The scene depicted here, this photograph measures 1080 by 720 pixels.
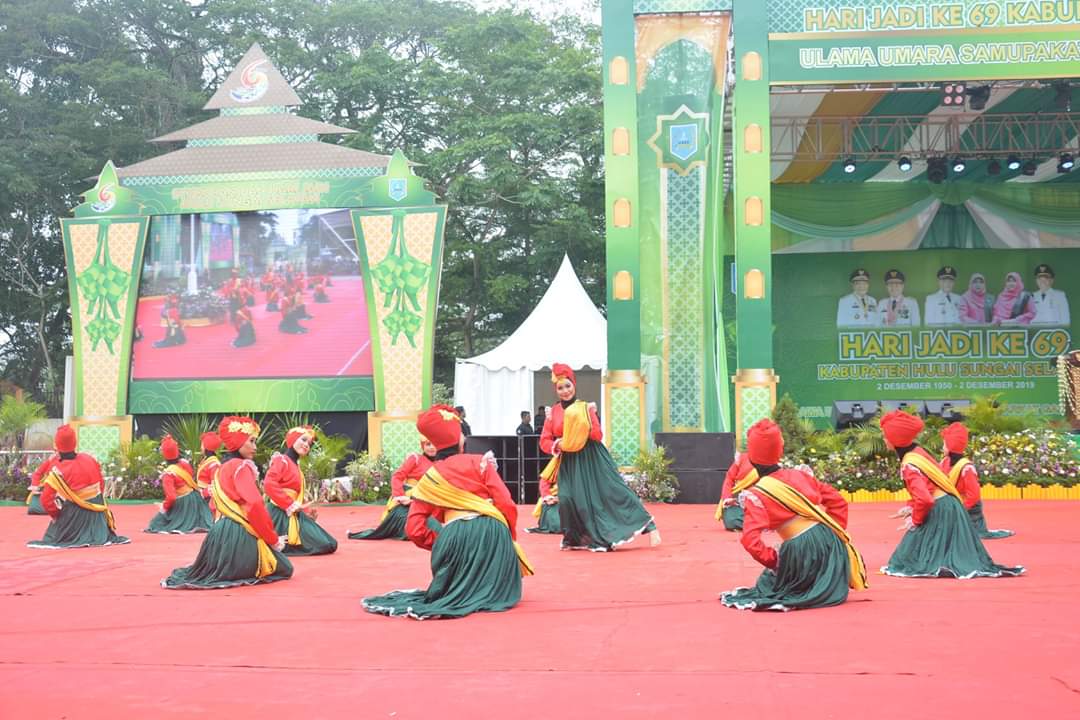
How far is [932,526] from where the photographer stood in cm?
782

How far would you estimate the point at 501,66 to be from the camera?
3025cm

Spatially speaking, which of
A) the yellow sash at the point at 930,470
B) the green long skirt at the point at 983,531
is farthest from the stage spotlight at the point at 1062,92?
the yellow sash at the point at 930,470

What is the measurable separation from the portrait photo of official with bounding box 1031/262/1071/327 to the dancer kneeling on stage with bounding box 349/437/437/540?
16.6 meters

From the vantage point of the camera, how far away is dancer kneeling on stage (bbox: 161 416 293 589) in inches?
315

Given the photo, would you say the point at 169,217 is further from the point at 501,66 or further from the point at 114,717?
the point at 114,717

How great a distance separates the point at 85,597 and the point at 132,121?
25.3 meters

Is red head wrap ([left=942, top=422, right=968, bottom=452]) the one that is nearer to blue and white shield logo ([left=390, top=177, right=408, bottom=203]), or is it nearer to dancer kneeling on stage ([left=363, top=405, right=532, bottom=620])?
dancer kneeling on stage ([left=363, top=405, right=532, bottom=620])

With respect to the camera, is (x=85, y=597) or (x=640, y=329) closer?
(x=85, y=597)

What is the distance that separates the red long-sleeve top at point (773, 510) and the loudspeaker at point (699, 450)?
9365 millimetres

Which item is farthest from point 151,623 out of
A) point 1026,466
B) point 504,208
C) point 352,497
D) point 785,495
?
point 504,208

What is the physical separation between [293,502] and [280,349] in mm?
10495

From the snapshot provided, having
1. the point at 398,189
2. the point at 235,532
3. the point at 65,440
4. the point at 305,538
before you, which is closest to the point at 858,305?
the point at 398,189

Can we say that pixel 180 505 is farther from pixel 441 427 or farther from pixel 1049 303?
pixel 1049 303

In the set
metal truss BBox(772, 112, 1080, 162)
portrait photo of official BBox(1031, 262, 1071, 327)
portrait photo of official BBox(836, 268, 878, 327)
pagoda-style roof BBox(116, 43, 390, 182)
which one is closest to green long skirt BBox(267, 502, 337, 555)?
pagoda-style roof BBox(116, 43, 390, 182)
